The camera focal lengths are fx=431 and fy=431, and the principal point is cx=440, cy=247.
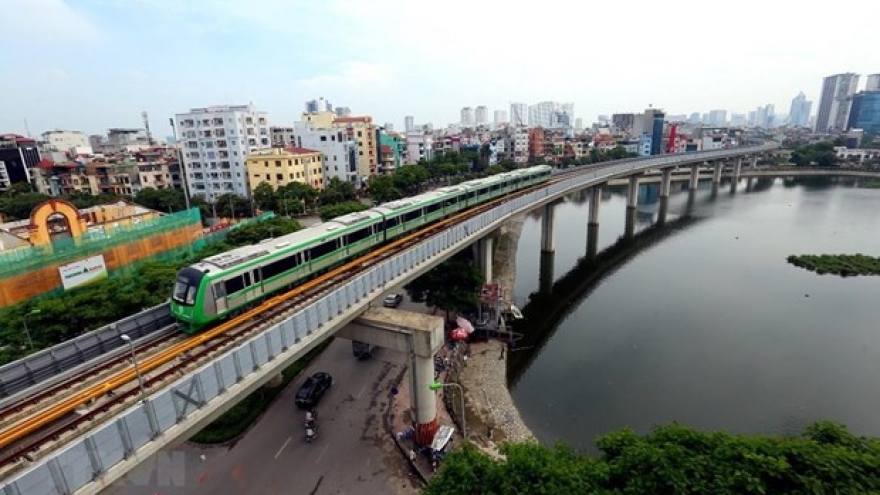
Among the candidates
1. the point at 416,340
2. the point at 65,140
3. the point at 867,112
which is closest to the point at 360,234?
the point at 416,340

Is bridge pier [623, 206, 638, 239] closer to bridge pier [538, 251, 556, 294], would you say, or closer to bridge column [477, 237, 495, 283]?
bridge pier [538, 251, 556, 294]

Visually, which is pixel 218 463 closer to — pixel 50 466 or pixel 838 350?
pixel 50 466

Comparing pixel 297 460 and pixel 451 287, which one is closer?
pixel 297 460

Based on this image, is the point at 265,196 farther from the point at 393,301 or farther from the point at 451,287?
the point at 451,287

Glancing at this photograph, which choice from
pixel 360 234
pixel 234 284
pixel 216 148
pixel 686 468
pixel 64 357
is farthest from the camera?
pixel 216 148

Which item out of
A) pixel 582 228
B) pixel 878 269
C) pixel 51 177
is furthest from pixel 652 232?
pixel 51 177
